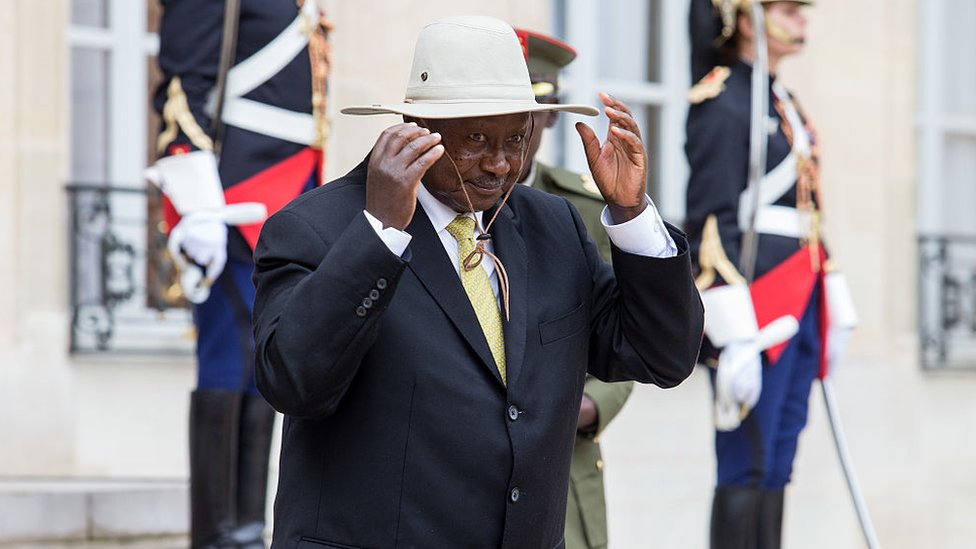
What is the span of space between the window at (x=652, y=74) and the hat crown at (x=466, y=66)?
5.37 meters

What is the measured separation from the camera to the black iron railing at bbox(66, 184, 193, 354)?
22.2 ft

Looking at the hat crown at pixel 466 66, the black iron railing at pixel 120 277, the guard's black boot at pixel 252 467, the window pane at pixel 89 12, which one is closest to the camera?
the hat crown at pixel 466 66

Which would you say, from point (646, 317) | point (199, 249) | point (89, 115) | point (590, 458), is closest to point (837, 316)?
point (590, 458)

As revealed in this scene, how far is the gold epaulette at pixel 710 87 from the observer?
5.16 meters

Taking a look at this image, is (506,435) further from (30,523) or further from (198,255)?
(30,523)

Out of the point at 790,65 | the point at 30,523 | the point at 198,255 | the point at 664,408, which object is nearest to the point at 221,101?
the point at 198,255

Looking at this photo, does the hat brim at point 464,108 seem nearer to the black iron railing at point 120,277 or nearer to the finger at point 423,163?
the finger at point 423,163

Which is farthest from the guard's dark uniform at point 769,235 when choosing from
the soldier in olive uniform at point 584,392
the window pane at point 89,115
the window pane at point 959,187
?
the window pane at point 959,187

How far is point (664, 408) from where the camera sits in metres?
7.70

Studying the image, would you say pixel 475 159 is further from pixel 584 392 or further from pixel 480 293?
pixel 584 392

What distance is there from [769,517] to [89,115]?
346 cm

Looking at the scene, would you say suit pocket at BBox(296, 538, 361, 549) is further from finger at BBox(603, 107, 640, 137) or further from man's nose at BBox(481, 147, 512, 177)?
finger at BBox(603, 107, 640, 137)

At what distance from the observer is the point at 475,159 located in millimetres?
2643

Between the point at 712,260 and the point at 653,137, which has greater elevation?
the point at 653,137
